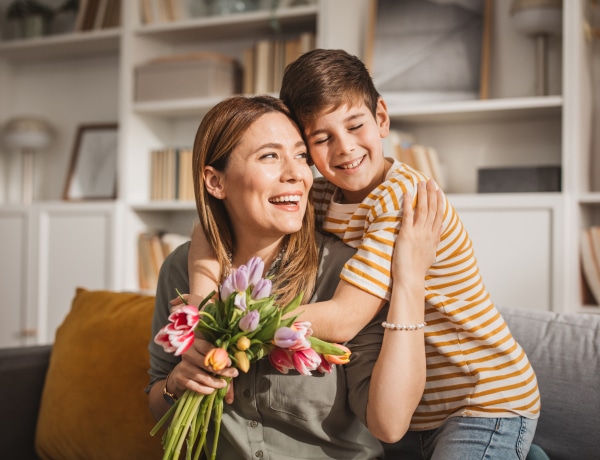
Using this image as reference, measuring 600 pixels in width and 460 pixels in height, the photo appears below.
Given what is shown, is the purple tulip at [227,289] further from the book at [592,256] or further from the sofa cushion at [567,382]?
the book at [592,256]

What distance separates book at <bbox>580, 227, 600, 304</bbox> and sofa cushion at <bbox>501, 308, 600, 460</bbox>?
110 centimetres

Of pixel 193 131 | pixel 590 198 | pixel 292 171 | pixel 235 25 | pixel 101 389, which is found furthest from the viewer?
pixel 193 131

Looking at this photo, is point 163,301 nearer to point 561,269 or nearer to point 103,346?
point 103,346

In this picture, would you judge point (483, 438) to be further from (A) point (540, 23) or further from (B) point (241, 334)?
(A) point (540, 23)

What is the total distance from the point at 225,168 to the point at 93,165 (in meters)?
2.63

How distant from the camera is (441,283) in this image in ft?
4.55

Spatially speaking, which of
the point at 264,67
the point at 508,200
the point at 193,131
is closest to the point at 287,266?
the point at 508,200

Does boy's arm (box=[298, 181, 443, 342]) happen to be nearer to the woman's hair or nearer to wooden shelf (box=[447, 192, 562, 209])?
the woman's hair

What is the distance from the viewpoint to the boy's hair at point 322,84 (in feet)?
4.73

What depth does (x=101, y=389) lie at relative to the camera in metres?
1.86

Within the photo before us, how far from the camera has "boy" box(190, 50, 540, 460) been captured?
4.41ft

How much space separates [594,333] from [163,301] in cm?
97

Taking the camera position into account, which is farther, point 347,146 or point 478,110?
point 478,110

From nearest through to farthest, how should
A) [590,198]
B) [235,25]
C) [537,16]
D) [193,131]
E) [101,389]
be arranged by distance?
[101,389]
[590,198]
[537,16]
[235,25]
[193,131]
